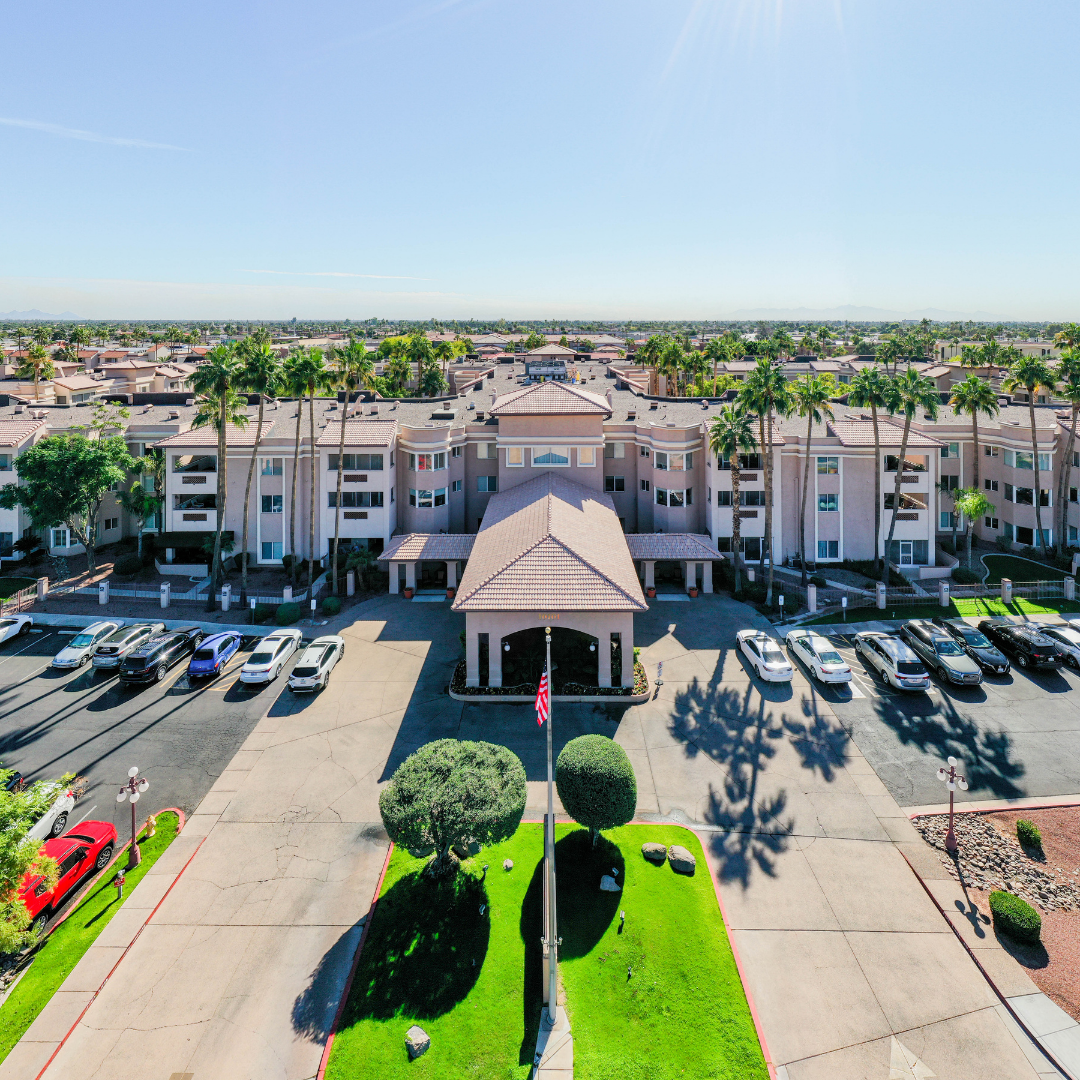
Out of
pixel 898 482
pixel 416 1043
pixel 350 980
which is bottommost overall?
pixel 350 980

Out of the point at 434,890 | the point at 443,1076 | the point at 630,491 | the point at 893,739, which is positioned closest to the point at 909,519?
the point at 630,491

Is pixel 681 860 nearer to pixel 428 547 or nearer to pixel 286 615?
pixel 286 615

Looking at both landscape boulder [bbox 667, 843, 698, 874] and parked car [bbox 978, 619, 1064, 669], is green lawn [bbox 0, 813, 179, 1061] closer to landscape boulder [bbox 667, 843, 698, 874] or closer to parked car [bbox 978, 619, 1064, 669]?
landscape boulder [bbox 667, 843, 698, 874]

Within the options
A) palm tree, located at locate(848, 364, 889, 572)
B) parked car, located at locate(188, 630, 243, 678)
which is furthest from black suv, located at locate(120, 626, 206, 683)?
palm tree, located at locate(848, 364, 889, 572)

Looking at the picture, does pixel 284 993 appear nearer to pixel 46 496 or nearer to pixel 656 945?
pixel 656 945

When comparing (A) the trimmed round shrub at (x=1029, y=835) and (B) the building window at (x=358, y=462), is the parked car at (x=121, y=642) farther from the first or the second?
(A) the trimmed round shrub at (x=1029, y=835)

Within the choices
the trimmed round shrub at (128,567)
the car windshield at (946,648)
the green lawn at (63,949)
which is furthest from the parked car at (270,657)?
the car windshield at (946,648)

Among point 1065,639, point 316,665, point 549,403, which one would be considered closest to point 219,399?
point 316,665
